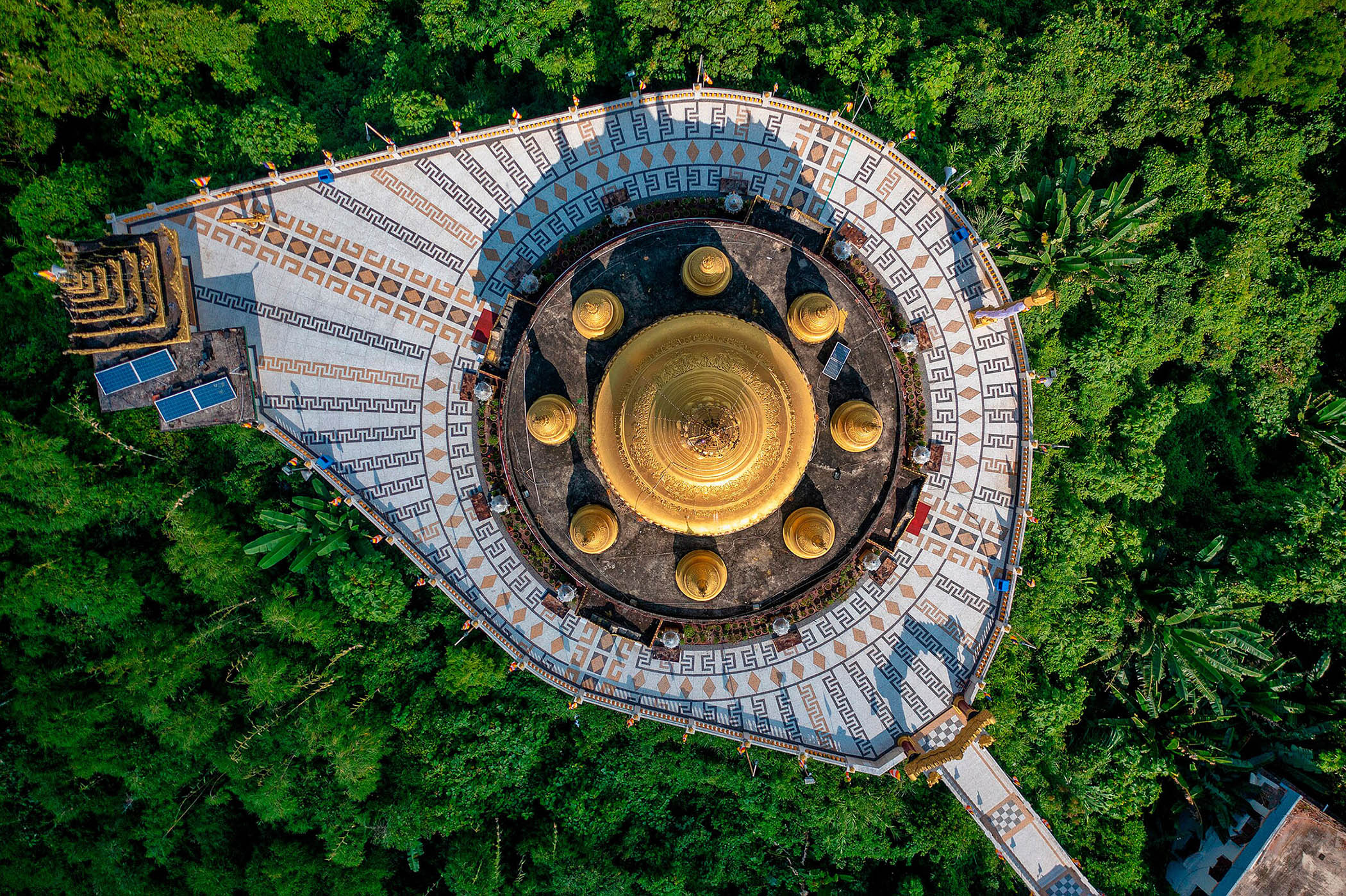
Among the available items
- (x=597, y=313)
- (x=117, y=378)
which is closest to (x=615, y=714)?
(x=597, y=313)

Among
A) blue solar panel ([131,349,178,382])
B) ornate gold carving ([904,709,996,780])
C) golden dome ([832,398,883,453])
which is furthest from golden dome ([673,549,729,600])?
blue solar panel ([131,349,178,382])

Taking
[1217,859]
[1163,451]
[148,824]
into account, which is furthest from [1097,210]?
[148,824]

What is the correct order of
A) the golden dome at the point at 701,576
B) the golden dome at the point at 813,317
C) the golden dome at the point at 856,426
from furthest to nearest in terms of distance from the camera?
the golden dome at the point at 813,317, the golden dome at the point at 856,426, the golden dome at the point at 701,576

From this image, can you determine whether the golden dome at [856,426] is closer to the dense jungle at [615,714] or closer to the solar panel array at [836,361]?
the solar panel array at [836,361]

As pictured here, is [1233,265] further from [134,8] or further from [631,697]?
[134,8]

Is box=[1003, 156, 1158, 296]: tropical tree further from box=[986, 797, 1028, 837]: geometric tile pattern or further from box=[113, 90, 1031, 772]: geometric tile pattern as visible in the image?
box=[986, 797, 1028, 837]: geometric tile pattern

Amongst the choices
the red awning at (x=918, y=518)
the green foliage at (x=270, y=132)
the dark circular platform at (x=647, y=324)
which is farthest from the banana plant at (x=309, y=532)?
the red awning at (x=918, y=518)
